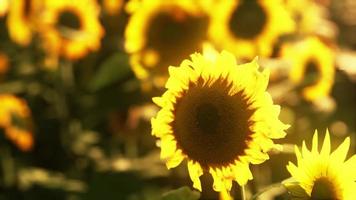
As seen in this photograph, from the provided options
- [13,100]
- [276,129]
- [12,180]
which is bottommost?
[276,129]

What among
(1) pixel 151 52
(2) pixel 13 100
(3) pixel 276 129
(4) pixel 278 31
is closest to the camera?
(3) pixel 276 129

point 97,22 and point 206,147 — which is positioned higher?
point 97,22

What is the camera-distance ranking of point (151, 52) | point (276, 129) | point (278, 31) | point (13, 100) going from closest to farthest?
point (276, 129)
point (151, 52)
point (278, 31)
point (13, 100)

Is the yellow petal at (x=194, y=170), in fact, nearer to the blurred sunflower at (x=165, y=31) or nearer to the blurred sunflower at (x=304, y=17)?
the blurred sunflower at (x=165, y=31)

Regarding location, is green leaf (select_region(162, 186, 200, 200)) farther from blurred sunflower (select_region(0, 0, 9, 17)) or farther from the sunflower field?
blurred sunflower (select_region(0, 0, 9, 17))

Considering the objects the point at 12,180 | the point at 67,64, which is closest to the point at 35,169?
the point at 12,180

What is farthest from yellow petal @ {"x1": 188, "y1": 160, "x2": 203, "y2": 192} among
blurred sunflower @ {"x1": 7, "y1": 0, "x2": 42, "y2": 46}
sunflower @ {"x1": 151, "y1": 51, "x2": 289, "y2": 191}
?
blurred sunflower @ {"x1": 7, "y1": 0, "x2": 42, "y2": 46}

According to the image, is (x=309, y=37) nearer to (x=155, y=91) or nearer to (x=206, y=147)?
(x=155, y=91)
